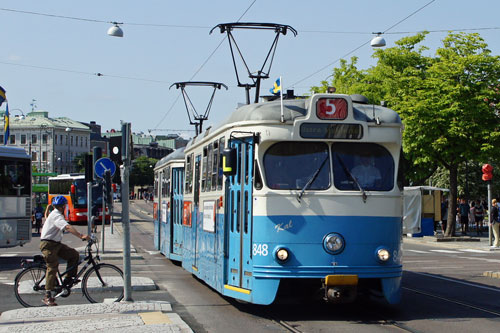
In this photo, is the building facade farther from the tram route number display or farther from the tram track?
the tram track

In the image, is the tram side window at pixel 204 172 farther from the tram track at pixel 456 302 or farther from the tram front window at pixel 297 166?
the tram track at pixel 456 302

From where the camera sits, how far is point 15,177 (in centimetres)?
2391

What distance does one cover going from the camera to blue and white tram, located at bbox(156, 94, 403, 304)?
10.9 metres

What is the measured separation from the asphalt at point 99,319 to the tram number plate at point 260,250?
1.35 metres

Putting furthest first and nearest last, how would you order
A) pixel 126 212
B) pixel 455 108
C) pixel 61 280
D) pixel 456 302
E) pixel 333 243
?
pixel 455 108 < pixel 456 302 < pixel 61 280 < pixel 126 212 < pixel 333 243

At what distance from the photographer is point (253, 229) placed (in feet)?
36.5

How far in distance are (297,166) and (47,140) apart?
142688 millimetres

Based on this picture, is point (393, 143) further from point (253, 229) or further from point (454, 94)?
point (454, 94)

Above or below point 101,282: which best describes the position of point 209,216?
above

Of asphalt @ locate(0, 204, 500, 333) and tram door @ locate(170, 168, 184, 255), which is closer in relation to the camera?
asphalt @ locate(0, 204, 500, 333)

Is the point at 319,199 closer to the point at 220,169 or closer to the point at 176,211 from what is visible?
the point at 220,169

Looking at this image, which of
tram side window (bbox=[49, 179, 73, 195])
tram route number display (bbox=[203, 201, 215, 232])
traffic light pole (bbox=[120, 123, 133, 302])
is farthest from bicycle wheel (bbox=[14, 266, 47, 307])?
tram side window (bbox=[49, 179, 73, 195])

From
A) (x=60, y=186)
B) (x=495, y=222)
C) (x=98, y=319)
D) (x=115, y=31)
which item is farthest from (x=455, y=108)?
(x=60, y=186)

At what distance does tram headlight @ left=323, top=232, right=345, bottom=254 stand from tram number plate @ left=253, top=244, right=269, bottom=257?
79 centimetres
